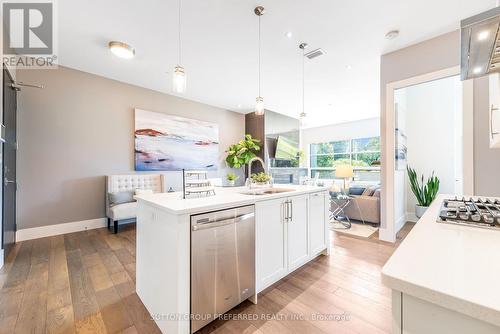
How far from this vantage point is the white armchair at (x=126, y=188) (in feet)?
11.1

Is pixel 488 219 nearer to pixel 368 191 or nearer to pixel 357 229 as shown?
pixel 357 229

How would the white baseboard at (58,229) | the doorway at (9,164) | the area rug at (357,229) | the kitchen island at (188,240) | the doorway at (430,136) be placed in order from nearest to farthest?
the kitchen island at (188,240) < the doorway at (9,164) < the white baseboard at (58,229) < the area rug at (357,229) < the doorway at (430,136)

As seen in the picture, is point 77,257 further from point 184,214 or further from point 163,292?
point 184,214

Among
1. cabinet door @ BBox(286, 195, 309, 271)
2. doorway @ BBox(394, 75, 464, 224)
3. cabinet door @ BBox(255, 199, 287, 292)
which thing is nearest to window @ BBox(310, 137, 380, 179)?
doorway @ BBox(394, 75, 464, 224)

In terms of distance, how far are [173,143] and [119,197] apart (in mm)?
1600

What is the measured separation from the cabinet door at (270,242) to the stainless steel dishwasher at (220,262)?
0.28 feet

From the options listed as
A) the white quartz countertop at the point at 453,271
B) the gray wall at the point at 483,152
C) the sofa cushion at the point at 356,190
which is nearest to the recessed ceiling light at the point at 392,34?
the gray wall at the point at 483,152

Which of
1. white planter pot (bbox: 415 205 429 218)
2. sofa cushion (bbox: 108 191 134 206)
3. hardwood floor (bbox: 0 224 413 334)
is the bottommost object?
hardwood floor (bbox: 0 224 413 334)

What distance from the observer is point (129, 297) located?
5.74ft

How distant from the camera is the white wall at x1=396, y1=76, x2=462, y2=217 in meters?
3.83

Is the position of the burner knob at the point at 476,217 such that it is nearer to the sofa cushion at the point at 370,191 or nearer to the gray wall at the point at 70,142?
the sofa cushion at the point at 370,191

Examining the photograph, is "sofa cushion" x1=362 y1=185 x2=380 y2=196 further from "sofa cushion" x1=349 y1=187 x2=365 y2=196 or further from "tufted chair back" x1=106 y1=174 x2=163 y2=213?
"tufted chair back" x1=106 y1=174 x2=163 y2=213

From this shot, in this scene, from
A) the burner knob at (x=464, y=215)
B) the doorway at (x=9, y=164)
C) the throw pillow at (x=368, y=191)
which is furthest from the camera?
the throw pillow at (x=368, y=191)

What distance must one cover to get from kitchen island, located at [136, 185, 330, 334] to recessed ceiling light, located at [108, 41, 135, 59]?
225 cm
